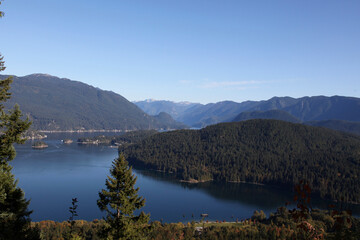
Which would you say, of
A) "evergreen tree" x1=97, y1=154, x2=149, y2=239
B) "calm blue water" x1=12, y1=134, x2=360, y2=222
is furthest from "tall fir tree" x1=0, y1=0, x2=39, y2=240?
"calm blue water" x1=12, y1=134, x2=360, y2=222

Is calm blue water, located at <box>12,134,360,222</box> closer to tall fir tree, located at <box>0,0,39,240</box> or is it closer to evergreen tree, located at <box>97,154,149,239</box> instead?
evergreen tree, located at <box>97,154,149,239</box>

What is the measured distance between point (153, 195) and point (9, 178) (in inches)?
4408

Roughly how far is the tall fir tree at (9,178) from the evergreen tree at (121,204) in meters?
5.13

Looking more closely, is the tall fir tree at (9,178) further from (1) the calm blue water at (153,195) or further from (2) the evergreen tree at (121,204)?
(1) the calm blue water at (153,195)

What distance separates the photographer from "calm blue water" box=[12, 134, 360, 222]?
10181 cm

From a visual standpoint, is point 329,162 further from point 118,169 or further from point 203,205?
point 118,169

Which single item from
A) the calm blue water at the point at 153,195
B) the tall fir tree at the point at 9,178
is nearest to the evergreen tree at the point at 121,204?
the tall fir tree at the point at 9,178

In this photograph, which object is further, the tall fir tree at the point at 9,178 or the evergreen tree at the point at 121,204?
the evergreen tree at the point at 121,204

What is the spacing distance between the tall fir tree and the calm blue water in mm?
81537

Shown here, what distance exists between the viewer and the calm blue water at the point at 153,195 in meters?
102

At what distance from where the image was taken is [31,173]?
14475 cm

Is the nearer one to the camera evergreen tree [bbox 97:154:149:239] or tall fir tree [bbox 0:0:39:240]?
tall fir tree [bbox 0:0:39:240]

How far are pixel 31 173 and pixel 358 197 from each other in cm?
15527

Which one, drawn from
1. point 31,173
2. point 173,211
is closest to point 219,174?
point 173,211
